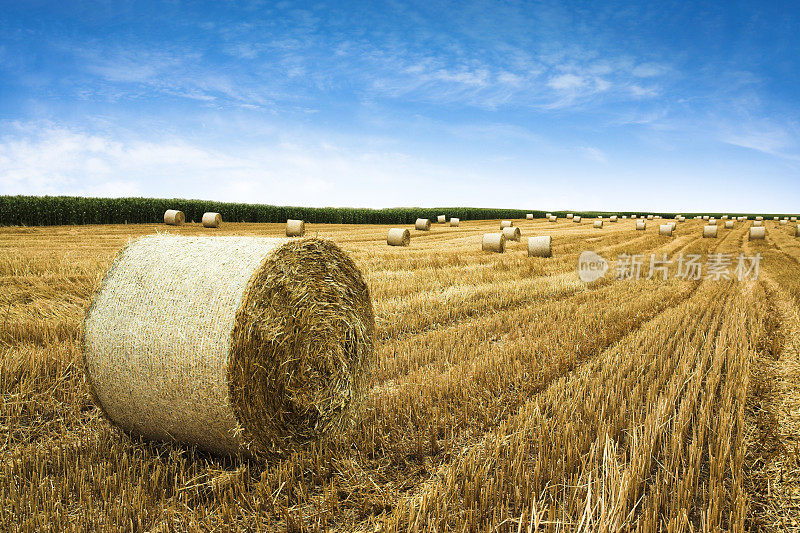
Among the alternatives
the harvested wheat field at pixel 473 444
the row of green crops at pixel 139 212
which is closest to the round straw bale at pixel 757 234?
the harvested wheat field at pixel 473 444

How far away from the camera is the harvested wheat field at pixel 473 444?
9.21ft

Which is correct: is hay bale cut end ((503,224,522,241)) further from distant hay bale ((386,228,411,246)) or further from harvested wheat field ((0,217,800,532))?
harvested wheat field ((0,217,800,532))

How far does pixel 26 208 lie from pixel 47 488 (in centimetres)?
3647

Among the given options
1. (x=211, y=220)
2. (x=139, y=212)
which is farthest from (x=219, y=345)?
(x=139, y=212)

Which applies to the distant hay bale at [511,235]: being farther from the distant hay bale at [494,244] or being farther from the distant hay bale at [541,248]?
the distant hay bale at [541,248]

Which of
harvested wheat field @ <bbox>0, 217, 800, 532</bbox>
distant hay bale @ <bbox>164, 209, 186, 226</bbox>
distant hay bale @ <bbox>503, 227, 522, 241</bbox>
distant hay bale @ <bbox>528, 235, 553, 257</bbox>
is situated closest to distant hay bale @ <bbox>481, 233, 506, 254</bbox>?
distant hay bale @ <bbox>528, 235, 553, 257</bbox>

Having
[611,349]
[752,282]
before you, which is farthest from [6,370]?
[752,282]

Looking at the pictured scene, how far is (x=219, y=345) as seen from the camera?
3.25 m

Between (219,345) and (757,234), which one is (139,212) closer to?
(219,345)

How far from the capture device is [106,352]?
3.52 meters

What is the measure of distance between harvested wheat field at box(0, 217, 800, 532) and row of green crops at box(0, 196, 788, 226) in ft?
101

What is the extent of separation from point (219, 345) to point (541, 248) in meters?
13.8

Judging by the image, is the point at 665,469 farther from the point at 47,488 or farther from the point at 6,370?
the point at 6,370

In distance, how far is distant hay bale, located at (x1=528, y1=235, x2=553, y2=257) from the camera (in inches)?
614
